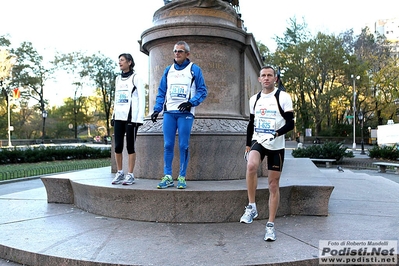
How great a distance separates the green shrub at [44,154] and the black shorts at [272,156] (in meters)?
21.3

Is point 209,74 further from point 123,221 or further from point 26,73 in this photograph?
point 26,73

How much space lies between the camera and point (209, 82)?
7090 mm

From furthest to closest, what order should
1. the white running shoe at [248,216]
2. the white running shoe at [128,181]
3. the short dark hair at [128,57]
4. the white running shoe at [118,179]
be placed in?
1. the short dark hair at [128,57]
2. the white running shoe at [118,179]
3. the white running shoe at [128,181]
4. the white running shoe at [248,216]

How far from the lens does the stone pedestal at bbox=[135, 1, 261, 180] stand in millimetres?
6199

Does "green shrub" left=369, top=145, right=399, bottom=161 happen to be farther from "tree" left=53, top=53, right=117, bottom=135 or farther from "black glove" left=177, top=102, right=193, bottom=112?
"tree" left=53, top=53, right=117, bottom=135

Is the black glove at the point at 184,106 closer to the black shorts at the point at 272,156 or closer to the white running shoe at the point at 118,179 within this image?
the black shorts at the point at 272,156

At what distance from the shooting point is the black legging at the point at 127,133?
5672 millimetres

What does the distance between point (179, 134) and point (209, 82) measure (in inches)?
83.6

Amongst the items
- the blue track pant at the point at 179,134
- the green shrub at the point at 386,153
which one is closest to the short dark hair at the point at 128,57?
the blue track pant at the point at 179,134

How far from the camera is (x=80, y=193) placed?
19.1ft

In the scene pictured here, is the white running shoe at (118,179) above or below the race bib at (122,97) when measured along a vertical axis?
below

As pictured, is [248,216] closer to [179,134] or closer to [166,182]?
[166,182]

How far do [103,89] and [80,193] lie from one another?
61005 millimetres

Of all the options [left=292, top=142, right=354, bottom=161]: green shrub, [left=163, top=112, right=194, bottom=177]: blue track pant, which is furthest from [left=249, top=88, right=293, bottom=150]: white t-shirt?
[left=292, top=142, right=354, bottom=161]: green shrub
